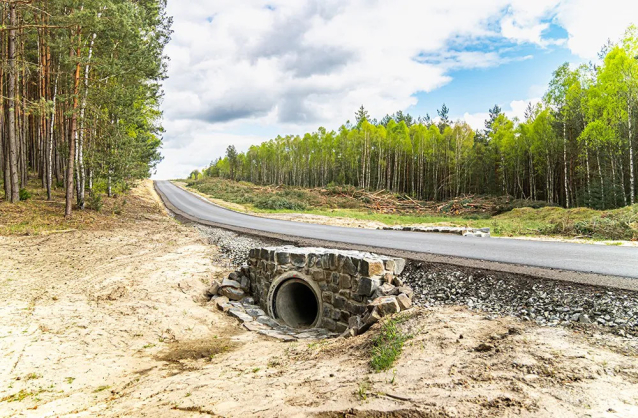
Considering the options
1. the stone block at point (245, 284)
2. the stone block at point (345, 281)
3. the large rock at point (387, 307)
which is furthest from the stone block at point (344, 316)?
the stone block at point (245, 284)

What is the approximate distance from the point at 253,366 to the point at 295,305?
4.78m

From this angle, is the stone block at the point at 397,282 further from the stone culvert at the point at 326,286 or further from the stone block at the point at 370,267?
the stone block at the point at 370,267

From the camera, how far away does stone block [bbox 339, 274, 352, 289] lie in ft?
24.9

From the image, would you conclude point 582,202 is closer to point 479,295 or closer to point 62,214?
point 479,295

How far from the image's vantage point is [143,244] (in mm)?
13859

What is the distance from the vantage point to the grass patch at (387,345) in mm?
3797

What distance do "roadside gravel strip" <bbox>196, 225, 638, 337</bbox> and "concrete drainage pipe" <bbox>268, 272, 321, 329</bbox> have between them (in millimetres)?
2439

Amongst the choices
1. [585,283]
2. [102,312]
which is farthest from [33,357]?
[585,283]

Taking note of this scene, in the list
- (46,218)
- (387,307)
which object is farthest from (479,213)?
(46,218)

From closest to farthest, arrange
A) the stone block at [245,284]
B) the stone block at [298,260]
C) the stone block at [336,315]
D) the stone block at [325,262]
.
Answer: the stone block at [336,315] < the stone block at [325,262] < the stone block at [298,260] < the stone block at [245,284]

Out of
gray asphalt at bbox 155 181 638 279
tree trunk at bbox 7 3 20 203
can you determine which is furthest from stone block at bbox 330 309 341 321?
tree trunk at bbox 7 3 20 203

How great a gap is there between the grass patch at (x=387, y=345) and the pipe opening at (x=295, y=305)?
363 cm

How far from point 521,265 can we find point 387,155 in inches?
1697

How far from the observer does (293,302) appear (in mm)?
9734
